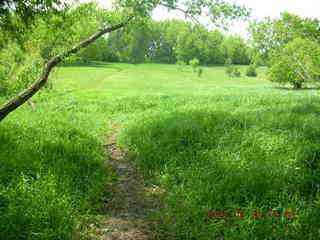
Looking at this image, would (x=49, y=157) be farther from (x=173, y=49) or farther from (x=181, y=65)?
(x=173, y=49)

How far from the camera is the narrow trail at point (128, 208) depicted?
459 centimetres

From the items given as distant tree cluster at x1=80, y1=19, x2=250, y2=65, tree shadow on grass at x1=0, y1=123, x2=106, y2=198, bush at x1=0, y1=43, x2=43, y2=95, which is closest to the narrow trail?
tree shadow on grass at x1=0, y1=123, x2=106, y2=198

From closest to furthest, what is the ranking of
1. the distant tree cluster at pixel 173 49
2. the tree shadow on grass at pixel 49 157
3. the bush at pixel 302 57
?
the tree shadow on grass at pixel 49 157 → the bush at pixel 302 57 → the distant tree cluster at pixel 173 49

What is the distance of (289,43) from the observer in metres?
11.0

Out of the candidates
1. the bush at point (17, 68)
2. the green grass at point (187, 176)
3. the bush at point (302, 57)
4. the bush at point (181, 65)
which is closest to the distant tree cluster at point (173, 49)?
the bush at point (181, 65)

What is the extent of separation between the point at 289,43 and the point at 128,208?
9.99 m

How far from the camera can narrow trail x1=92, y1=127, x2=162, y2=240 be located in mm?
4586

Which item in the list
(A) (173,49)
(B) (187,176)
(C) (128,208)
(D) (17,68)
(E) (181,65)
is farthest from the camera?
(A) (173,49)

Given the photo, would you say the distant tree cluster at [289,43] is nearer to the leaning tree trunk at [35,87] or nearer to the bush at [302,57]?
the bush at [302,57]

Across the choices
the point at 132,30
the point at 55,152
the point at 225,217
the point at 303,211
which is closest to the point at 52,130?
the point at 55,152

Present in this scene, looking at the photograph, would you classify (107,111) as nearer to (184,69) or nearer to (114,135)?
(114,135)

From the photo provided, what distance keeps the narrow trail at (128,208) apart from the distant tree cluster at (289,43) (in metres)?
7.96

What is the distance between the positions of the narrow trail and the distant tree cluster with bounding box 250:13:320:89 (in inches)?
313

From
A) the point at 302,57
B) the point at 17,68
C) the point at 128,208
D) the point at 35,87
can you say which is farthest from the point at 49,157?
the point at 302,57
